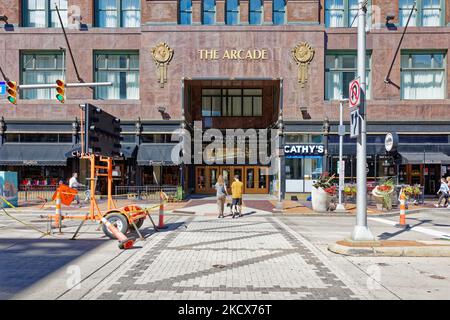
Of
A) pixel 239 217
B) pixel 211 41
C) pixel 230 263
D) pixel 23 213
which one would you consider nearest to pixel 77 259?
pixel 230 263

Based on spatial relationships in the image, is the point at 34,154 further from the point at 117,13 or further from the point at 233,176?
the point at 233,176

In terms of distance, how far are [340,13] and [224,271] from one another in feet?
83.8

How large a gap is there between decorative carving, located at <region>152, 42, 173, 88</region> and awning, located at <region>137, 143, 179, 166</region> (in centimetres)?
486

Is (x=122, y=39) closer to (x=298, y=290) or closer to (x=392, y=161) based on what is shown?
(x=392, y=161)

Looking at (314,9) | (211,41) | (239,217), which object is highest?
(314,9)

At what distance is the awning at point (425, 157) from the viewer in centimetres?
2533

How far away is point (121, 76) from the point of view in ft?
90.0

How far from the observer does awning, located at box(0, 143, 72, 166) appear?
25.4 m

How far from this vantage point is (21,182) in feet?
86.9

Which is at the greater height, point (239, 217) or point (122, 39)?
point (122, 39)

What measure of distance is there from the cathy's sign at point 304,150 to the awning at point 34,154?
52.1 ft

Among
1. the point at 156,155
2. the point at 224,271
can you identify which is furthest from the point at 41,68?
the point at 224,271

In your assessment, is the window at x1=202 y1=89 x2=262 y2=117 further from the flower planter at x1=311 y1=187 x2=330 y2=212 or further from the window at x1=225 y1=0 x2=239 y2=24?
the flower planter at x1=311 y1=187 x2=330 y2=212

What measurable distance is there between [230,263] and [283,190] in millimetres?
19233
